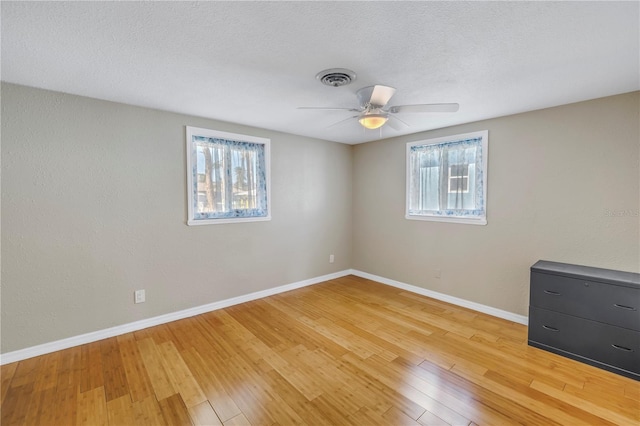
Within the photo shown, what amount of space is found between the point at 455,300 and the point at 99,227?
13.7ft

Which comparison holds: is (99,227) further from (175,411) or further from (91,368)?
(175,411)

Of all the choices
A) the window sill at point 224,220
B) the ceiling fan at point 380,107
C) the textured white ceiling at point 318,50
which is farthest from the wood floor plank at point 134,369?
the ceiling fan at point 380,107

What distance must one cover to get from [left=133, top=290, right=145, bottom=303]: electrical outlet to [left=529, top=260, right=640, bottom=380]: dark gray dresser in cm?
390

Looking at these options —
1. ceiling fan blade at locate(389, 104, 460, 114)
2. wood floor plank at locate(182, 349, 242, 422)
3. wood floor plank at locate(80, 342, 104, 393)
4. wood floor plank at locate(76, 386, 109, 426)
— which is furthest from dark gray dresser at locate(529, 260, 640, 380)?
wood floor plank at locate(80, 342, 104, 393)

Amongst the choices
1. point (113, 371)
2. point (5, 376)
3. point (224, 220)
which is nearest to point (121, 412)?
point (113, 371)

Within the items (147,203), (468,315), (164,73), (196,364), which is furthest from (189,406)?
(468,315)

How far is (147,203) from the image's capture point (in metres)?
2.97

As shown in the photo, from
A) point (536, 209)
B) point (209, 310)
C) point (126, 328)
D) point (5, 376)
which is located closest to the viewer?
point (5, 376)

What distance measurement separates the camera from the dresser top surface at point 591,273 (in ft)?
7.32

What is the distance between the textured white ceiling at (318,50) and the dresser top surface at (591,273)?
5.23 ft

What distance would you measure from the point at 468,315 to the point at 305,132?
10.5 ft

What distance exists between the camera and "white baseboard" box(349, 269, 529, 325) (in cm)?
314

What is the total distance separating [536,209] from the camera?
3.00 meters

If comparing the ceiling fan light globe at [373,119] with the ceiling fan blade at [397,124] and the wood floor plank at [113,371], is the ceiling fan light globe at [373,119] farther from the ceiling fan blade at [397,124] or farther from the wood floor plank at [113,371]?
the wood floor plank at [113,371]
